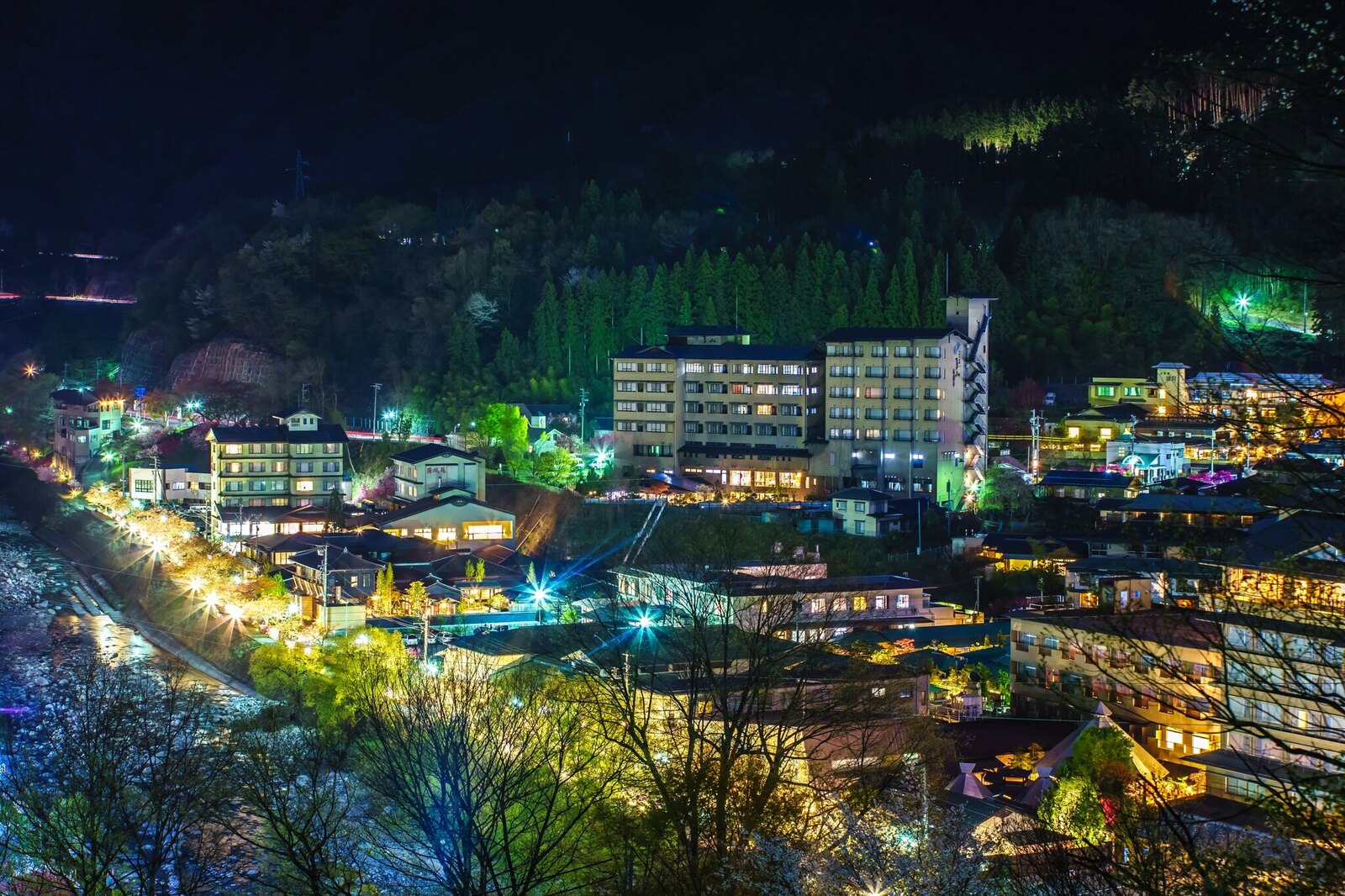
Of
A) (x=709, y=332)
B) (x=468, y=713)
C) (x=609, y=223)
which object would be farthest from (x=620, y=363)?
(x=468, y=713)

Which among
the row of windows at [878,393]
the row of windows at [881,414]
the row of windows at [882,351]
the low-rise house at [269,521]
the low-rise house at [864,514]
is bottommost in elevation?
the low-rise house at [269,521]

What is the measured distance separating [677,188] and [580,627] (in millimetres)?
21874

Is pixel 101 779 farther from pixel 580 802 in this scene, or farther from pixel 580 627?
pixel 580 627

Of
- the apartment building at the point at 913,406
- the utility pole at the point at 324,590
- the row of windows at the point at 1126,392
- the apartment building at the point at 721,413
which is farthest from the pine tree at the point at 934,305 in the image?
the utility pole at the point at 324,590

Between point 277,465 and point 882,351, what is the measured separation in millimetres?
9575

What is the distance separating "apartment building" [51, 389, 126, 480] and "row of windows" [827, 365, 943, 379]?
54.6ft

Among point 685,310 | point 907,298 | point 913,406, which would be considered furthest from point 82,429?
point 913,406

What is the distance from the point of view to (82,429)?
103 ft

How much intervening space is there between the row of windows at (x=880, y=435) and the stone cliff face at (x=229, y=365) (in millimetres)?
14020

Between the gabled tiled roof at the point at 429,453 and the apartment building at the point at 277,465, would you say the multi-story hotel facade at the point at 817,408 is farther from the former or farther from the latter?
the apartment building at the point at 277,465

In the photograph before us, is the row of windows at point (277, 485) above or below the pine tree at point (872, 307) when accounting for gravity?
below

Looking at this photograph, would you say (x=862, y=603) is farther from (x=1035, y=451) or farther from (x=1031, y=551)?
(x=1035, y=451)

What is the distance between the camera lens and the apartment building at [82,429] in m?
31.0

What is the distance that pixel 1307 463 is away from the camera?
3.25m
